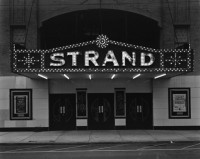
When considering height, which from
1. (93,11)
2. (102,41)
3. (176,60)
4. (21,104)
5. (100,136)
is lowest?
(100,136)

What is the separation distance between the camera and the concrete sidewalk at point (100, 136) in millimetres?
18047

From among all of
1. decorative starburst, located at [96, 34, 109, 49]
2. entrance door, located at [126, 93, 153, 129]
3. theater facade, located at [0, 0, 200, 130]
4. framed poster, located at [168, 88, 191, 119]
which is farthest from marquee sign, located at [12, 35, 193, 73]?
entrance door, located at [126, 93, 153, 129]

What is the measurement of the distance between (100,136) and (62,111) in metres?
4.27

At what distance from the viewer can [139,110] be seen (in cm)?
2309

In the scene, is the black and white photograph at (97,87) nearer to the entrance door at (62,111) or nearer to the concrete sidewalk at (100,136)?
the entrance door at (62,111)

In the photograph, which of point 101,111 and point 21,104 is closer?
point 21,104

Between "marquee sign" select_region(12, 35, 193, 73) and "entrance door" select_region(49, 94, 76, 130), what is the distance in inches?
201

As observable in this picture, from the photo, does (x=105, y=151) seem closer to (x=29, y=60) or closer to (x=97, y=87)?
(x=29, y=60)

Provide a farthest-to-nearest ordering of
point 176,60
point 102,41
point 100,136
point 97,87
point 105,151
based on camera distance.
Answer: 1. point 97,87
2. point 100,136
3. point 176,60
4. point 102,41
5. point 105,151

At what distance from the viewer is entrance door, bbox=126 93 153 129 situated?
75.6ft

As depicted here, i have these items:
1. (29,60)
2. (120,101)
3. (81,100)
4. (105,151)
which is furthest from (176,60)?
(29,60)

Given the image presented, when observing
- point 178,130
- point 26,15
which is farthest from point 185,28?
point 26,15

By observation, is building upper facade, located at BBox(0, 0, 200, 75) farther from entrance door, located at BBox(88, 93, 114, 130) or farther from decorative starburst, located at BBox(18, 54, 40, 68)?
entrance door, located at BBox(88, 93, 114, 130)

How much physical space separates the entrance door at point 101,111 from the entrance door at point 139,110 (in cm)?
105
